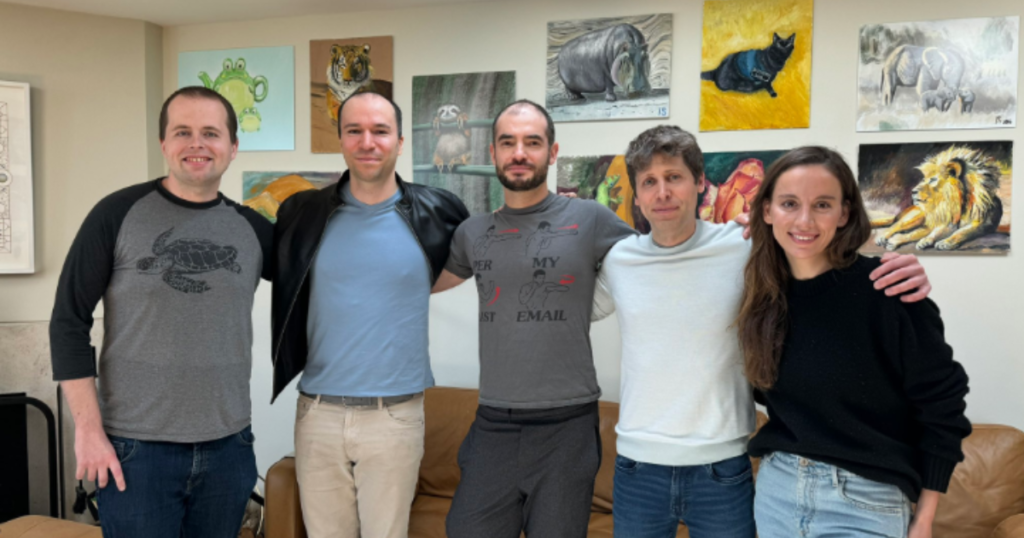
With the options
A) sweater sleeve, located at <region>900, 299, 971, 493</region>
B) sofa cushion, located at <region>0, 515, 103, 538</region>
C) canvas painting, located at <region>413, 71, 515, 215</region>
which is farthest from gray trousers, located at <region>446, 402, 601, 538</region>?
sofa cushion, located at <region>0, 515, 103, 538</region>

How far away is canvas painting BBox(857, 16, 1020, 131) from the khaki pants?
7.52 feet

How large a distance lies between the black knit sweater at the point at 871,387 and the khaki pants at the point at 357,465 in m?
1.08

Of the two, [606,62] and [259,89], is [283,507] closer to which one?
[259,89]

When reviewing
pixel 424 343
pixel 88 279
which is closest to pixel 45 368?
pixel 88 279

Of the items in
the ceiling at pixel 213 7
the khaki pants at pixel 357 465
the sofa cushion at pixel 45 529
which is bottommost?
the sofa cushion at pixel 45 529

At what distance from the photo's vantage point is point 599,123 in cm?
321

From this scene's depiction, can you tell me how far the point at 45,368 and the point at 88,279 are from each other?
2.17m

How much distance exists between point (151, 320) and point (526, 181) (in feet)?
3.55

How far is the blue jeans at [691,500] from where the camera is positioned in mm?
1664

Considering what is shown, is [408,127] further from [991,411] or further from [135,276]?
[991,411]

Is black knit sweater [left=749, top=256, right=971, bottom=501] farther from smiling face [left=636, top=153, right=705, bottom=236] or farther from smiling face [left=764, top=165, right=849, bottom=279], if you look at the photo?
smiling face [left=636, top=153, right=705, bottom=236]

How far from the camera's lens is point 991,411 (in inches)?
113

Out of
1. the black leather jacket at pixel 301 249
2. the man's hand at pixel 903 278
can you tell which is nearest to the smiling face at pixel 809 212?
the man's hand at pixel 903 278

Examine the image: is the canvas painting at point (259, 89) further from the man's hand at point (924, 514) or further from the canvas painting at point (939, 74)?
the man's hand at point (924, 514)
